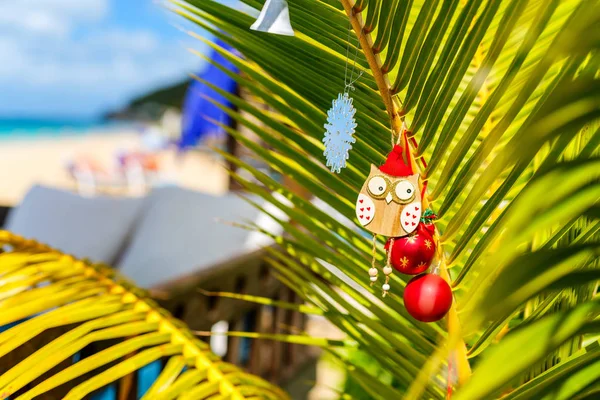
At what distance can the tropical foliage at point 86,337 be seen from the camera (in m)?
0.50

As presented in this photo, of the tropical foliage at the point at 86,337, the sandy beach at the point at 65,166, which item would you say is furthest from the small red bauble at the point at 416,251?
the sandy beach at the point at 65,166

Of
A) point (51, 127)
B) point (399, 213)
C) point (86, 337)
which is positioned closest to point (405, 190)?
point (399, 213)

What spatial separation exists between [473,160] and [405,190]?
0.07m

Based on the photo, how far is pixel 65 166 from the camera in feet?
28.1

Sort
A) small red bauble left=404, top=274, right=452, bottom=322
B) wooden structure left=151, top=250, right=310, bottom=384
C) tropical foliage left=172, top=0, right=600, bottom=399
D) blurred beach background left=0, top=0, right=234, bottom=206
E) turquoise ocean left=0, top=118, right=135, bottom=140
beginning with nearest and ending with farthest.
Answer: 1. tropical foliage left=172, top=0, right=600, bottom=399
2. small red bauble left=404, top=274, right=452, bottom=322
3. wooden structure left=151, top=250, right=310, bottom=384
4. blurred beach background left=0, top=0, right=234, bottom=206
5. turquoise ocean left=0, top=118, right=135, bottom=140

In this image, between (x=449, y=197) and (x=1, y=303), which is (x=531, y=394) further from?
(x=1, y=303)

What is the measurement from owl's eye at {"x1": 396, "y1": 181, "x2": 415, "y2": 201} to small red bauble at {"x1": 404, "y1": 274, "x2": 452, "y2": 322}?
7 cm

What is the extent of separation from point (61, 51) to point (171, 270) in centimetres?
4552

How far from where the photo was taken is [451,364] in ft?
1.44

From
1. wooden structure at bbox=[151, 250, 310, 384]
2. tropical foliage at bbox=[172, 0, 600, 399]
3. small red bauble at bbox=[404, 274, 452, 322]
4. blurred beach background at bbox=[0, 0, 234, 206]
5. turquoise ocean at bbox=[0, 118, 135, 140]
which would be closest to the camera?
tropical foliage at bbox=[172, 0, 600, 399]

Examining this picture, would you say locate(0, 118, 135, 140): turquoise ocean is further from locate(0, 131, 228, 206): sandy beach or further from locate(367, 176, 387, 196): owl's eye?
locate(367, 176, 387, 196): owl's eye

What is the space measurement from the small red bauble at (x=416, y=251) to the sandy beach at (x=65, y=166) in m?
7.97

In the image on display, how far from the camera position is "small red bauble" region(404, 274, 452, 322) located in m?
0.39

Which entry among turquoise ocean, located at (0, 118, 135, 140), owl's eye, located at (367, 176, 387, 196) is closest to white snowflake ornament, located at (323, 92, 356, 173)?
owl's eye, located at (367, 176, 387, 196)
